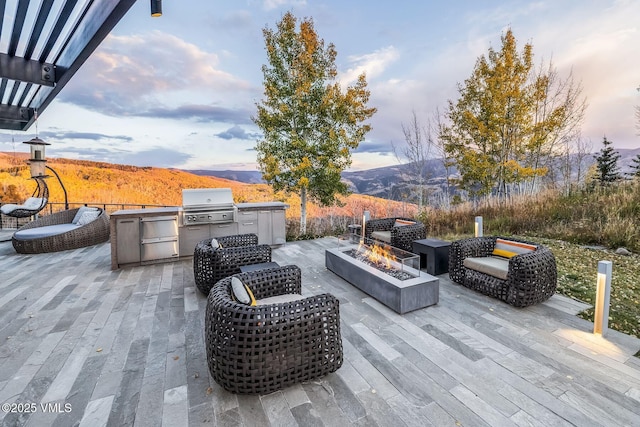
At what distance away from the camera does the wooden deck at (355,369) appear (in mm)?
1630

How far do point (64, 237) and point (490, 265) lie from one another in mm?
7427

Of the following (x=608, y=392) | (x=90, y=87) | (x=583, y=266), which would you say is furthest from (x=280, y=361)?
(x=90, y=87)

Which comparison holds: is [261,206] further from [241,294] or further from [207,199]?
[241,294]

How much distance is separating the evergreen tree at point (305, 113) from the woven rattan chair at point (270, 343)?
4857 mm

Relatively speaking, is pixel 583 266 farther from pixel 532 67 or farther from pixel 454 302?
pixel 532 67

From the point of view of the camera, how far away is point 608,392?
179 centimetres

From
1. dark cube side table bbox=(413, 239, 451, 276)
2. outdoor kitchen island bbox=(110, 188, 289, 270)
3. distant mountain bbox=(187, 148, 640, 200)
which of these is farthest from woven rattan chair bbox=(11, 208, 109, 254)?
dark cube side table bbox=(413, 239, 451, 276)

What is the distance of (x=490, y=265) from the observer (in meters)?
3.38

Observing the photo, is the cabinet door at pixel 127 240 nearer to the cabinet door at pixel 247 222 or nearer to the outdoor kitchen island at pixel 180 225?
the outdoor kitchen island at pixel 180 225

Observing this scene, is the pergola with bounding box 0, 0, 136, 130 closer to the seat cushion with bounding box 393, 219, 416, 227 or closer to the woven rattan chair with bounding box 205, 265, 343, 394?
the woven rattan chair with bounding box 205, 265, 343, 394

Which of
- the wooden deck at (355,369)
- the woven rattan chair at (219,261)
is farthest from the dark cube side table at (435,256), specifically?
the woven rattan chair at (219,261)

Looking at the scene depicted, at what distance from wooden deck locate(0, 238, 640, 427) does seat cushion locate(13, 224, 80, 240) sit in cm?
259

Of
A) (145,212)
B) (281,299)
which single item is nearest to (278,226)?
(145,212)

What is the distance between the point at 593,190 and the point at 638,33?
3.53 m
